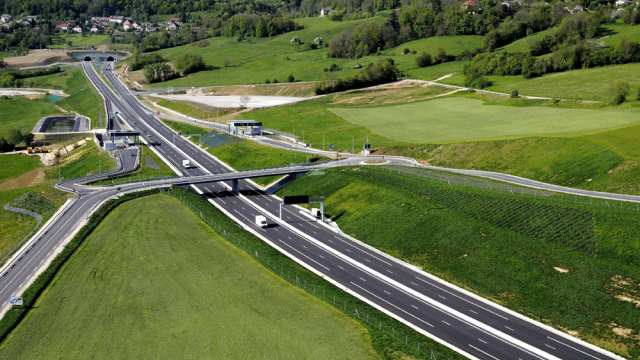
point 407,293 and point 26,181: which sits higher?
point 407,293

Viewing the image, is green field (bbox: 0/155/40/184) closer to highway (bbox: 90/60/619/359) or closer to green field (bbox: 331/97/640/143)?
highway (bbox: 90/60/619/359)

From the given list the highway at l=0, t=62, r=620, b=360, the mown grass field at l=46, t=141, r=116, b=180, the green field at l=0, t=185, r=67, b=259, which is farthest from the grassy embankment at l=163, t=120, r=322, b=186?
the green field at l=0, t=185, r=67, b=259

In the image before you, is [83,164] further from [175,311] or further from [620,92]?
[620,92]

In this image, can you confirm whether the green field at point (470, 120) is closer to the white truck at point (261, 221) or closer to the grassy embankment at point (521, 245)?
the grassy embankment at point (521, 245)

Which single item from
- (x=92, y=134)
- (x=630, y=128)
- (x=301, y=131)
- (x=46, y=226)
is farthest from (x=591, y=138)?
(x=92, y=134)

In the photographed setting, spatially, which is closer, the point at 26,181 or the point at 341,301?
the point at 341,301

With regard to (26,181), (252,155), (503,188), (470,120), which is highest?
(470,120)

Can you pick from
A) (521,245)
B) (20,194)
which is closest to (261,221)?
(521,245)
